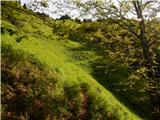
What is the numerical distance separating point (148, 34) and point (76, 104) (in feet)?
21.1

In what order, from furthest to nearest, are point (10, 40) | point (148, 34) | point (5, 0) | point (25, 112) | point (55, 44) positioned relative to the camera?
point (55, 44) → point (10, 40) → point (148, 34) → point (25, 112) → point (5, 0)

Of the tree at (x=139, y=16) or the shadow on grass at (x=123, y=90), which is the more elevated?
the tree at (x=139, y=16)

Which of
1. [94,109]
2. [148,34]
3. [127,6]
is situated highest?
[127,6]

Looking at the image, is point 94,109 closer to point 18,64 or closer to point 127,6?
point 18,64

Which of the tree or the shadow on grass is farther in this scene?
the shadow on grass

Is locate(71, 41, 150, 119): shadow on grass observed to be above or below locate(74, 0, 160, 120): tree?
below

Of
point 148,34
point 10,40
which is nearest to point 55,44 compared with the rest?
point 10,40

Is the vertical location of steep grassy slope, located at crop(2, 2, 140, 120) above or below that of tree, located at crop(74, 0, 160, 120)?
below

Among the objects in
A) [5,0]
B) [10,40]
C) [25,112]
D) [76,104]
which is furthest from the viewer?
[10,40]

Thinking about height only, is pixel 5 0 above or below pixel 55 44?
above

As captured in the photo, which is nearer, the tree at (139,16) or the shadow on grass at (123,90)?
the tree at (139,16)

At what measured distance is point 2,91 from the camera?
67.9 feet

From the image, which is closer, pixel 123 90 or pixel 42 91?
pixel 42 91

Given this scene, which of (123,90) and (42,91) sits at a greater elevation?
(42,91)
